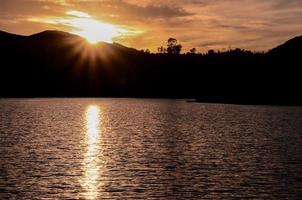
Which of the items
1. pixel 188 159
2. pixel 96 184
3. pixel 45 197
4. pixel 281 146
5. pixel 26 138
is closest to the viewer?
pixel 45 197

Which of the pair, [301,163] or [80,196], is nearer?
[80,196]

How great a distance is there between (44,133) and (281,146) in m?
59.3

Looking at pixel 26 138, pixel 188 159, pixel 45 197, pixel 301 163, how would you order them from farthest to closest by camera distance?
pixel 26 138
pixel 188 159
pixel 301 163
pixel 45 197

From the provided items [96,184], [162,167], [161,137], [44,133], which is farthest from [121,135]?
[96,184]

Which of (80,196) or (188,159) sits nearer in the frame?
(80,196)

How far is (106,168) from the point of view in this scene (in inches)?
2606

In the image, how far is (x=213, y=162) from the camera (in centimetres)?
7162

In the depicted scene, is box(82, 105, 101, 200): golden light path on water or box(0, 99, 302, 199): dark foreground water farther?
box(82, 105, 101, 200): golden light path on water

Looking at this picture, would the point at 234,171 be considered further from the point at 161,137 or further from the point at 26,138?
the point at 26,138

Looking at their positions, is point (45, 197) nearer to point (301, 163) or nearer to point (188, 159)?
point (188, 159)

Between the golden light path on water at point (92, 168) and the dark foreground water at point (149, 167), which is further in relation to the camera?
the golden light path on water at point (92, 168)

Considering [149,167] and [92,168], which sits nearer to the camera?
[92,168]

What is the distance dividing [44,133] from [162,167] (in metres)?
57.7

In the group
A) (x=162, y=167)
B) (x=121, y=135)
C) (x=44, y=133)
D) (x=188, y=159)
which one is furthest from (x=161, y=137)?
(x=162, y=167)
